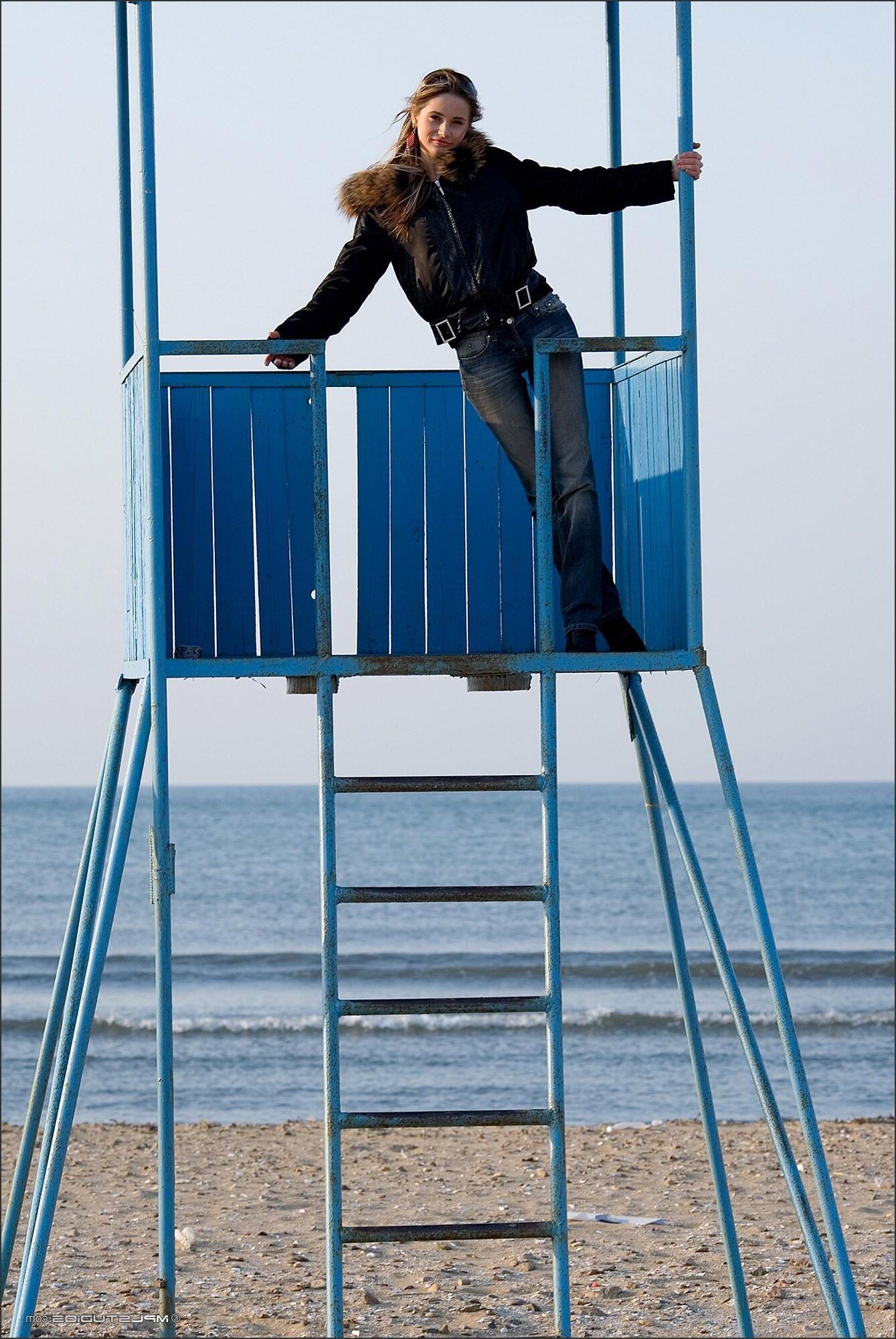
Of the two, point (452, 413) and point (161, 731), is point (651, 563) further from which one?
point (161, 731)

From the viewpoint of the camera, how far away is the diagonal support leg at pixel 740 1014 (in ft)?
17.4

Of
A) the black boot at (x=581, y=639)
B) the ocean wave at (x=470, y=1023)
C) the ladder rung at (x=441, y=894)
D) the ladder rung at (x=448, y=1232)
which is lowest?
the ocean wave at (x=470, y=1023)

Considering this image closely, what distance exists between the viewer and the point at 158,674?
5.35m

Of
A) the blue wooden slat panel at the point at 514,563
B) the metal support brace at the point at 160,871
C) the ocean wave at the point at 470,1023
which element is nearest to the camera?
the metal support brace at the point at 160,871

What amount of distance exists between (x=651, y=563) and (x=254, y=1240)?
468 cm

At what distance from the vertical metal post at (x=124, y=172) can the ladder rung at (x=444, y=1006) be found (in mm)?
2631

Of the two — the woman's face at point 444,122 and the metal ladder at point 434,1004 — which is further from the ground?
the woman's face at point 444,122

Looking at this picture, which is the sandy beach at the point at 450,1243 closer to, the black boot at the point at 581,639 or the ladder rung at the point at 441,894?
the ladder rung at the point at 441,894

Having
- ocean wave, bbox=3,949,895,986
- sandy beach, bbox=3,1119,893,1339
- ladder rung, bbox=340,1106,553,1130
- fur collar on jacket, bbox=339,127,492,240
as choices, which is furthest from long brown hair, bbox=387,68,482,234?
ocean wave, bbox=3,949,895,986

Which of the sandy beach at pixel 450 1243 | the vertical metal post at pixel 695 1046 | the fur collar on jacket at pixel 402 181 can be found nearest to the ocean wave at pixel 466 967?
the sandy beach at pixel 450 1243

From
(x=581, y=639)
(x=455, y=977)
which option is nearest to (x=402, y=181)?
(x=581, y=639)

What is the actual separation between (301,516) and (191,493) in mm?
360

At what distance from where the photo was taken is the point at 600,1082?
1655 cm

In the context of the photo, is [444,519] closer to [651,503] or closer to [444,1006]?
[651,503]
